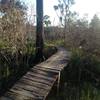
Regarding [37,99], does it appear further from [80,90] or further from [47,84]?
[80,90]

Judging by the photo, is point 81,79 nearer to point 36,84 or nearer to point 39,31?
point 39,31

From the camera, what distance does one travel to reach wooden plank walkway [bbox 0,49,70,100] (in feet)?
19.7

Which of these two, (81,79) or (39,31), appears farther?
(39,31)

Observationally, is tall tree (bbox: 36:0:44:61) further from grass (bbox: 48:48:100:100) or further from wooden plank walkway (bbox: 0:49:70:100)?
wooden plank walkway (bbox: 0:49:70:100)

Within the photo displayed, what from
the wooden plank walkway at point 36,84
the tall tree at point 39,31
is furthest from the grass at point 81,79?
the tall tree at point 39,31

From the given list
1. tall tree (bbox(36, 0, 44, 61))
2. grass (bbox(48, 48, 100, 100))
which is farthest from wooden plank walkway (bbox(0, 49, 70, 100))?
tall tree (bbox(36, 0, 44, 61))

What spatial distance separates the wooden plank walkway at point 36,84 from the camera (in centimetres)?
599

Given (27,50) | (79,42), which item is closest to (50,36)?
(79,42)

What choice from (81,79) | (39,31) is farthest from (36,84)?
(39,31)

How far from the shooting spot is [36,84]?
6688mm

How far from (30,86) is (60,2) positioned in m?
15.3

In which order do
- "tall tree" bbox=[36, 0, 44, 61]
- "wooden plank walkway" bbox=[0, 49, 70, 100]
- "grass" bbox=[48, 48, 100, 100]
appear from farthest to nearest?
1. "tall tree" bbox=[36, 0, 44, 61]
2. "grass" bbox=[48, 48, 100, 100]
3. "wooden plank walkway" bbox=[0, 49, 70, 100]

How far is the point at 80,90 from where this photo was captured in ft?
26.2

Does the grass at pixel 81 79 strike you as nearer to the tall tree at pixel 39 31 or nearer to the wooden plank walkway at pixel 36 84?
the wooden plank walkway at pixel 36 84
